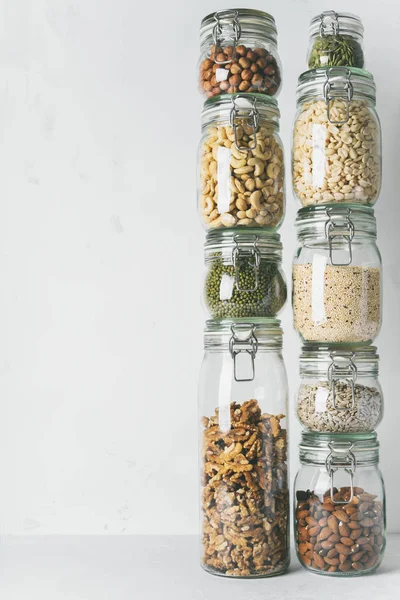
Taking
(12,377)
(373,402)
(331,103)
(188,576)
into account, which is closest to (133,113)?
(331,103)

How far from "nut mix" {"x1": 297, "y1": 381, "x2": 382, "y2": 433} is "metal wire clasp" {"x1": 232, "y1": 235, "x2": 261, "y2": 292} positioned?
19cm

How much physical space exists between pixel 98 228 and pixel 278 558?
65cm

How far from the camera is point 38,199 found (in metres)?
1.52

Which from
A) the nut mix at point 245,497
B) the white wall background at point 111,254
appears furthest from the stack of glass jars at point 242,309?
the white wall background at point 111,254

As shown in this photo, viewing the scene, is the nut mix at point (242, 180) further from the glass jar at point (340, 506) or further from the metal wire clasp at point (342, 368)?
the glass jar at point (340, 506)

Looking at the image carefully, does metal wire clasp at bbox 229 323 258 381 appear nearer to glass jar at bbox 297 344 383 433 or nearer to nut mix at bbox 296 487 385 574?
glass jar at bbox 297 344 383 433

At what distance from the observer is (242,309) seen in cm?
124

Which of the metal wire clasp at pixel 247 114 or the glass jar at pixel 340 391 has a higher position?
the metal wire clasp at pixel 247 114

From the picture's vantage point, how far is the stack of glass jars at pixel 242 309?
4.02ft

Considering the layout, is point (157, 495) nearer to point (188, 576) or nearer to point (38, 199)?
point (188, 576)

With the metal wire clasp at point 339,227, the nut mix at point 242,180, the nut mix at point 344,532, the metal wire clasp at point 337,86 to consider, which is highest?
the metal wire clasp at point 337,86

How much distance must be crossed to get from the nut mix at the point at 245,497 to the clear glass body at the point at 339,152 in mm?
339

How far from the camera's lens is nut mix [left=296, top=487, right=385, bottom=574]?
3.96ft

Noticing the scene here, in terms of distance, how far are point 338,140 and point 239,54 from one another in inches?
7.9
